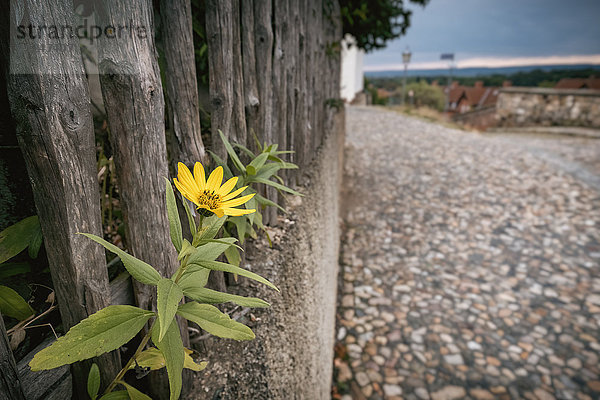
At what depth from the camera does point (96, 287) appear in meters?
0.77

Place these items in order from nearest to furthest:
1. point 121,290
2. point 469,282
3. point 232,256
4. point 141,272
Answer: point 141,272 < point 121,290 < point 232,256 < point 469,282

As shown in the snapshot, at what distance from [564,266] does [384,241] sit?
2.05 meters

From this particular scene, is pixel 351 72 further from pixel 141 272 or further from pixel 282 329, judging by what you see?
pixel 141 272

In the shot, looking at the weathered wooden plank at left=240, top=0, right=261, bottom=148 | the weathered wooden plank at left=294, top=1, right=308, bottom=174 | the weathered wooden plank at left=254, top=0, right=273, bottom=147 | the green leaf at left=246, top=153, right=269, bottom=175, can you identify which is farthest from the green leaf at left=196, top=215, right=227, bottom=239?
the weathered wooden plank at left=294, top=1, right=308, bottom=174

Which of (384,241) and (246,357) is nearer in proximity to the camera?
(246,357)

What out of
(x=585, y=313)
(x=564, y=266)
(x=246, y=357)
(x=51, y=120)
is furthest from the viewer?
(x=564, y=266)

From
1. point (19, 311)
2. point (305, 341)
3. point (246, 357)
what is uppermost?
point (19, 311)

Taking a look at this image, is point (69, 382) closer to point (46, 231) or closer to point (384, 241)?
point (46, 231)

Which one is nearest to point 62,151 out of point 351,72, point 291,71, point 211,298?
point 211,298

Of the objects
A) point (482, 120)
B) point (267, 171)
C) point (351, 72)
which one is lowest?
point (482, 120)

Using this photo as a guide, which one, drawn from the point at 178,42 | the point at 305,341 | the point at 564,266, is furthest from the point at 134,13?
the point at 564,266

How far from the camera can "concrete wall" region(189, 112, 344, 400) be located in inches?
40.3

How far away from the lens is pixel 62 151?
2.17 feet

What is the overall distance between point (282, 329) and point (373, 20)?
5540mm
